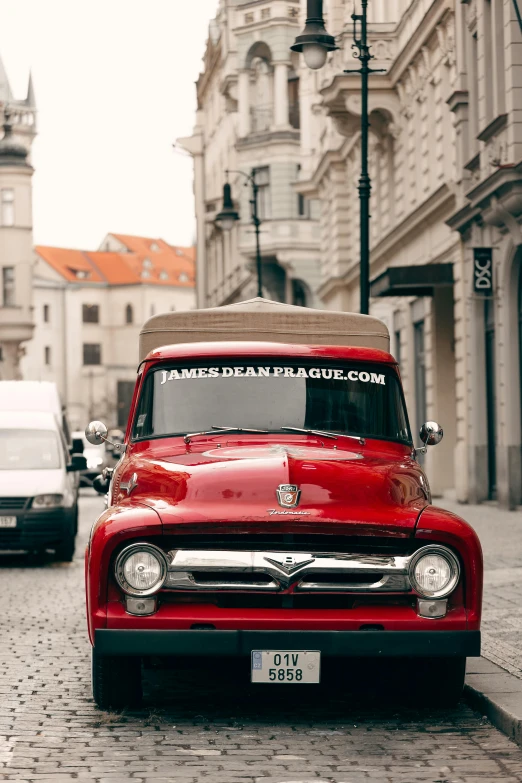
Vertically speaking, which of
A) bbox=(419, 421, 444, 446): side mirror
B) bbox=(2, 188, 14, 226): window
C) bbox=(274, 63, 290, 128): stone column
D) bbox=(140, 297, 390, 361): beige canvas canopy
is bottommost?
bbox=(419, 421, 444, 446): side mirror

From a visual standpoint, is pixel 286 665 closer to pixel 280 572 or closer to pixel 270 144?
pixel 280 572

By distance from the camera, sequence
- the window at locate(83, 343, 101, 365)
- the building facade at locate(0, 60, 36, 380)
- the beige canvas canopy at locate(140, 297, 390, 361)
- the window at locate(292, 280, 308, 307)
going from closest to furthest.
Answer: the beige canvas canopy at locate(140, 297, 390, 361), the window at locate(292, 280, 308, 307), the building facade at locate(0, 60, 36, 380), the window at locate(83, 343, 101, 365)

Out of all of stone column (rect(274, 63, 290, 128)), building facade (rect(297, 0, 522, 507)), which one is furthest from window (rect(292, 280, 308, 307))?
building facade (rect(297, 0, 522, 507))

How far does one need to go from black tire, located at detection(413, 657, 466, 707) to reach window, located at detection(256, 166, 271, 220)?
1865 inches

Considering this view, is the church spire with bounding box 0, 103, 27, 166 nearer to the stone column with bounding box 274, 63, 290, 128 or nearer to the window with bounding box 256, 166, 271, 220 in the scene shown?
the window with bounding box 256, 166, 271, 220

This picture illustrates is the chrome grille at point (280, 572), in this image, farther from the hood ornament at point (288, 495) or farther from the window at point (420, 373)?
the window at point (420, 373)

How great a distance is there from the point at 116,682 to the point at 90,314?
132275 millimetres

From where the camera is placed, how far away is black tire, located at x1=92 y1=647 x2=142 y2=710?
7805 millimetres

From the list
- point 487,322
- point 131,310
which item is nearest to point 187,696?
point 487,322

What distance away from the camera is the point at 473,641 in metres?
7.50

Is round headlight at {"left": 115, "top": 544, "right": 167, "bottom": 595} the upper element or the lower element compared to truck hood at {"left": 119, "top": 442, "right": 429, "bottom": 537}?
lower

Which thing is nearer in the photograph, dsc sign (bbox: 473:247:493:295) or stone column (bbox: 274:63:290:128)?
dsc sign (bbox: 473:247:493:295)

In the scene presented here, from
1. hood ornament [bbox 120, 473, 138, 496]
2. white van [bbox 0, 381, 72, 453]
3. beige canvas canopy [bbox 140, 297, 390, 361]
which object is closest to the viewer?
hood ornament [bbox 120, 473, 138, 496]

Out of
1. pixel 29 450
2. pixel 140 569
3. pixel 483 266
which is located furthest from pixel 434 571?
pixel 483 266
